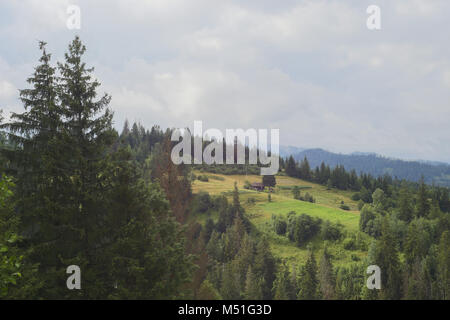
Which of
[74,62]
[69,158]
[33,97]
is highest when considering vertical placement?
[74,62]

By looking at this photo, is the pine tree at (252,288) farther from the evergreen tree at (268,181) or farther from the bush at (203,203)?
the evergreen tree at (268,181)

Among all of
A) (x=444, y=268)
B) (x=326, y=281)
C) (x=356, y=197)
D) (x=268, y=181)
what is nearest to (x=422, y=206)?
(x=356, y=197)

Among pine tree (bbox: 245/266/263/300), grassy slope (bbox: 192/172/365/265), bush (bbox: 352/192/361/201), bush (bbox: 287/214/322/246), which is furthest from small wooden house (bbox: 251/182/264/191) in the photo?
pine tree (bbox: 245/266/263/300)

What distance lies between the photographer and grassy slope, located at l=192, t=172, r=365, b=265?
211 ft

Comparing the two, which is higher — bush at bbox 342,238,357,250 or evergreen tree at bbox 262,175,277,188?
evergreen tree at bbox 262,175,277,188

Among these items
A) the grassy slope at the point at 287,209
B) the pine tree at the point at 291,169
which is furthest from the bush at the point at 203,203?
the pine tree at the point at 291,169

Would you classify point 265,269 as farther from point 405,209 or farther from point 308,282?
point 405,209

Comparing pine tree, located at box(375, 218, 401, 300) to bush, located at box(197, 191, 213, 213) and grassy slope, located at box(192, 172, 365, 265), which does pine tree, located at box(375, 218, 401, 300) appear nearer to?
grassy slope, located at box(192, 172, 365, 265)

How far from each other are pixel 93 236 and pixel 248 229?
58.4 meters

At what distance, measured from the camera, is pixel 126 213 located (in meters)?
18.4

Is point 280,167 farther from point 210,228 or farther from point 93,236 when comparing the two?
point 93,236

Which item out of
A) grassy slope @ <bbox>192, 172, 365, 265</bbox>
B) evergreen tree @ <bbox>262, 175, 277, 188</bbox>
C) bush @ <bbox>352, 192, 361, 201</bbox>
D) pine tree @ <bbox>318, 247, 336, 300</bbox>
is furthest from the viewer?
bush @ <bbox>352, 192, 361, 201</bbox>
